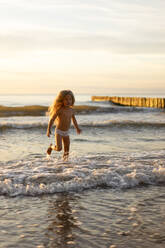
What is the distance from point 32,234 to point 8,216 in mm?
582

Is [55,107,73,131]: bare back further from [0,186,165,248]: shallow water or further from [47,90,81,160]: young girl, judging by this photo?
[0,186,165,248]: shallow water

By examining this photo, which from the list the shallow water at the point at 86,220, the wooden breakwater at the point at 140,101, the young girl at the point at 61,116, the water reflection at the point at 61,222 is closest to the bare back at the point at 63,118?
the young girl at the point at 61,116

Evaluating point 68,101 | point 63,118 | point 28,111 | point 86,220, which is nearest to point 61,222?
point 86,220

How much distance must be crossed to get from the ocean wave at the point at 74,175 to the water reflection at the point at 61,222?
20.5 inches

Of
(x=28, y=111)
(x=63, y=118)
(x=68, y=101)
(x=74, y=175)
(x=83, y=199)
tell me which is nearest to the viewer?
(x=83, y=199)

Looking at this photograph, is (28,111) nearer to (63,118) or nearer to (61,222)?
(63,118)

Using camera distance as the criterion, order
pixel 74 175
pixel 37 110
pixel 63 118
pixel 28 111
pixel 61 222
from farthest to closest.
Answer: pixel 37 110
pixel 28 111
pixel 63 118
pixel 74 175
pixel 61 222

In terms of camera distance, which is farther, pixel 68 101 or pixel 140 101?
pixel 140 101

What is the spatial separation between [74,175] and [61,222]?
6.47 ft

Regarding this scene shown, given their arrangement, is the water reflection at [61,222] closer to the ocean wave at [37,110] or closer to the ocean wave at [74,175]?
the ocean wave at [74,175]

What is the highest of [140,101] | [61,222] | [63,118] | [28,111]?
[140,101]

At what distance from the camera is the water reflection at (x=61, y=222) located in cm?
317

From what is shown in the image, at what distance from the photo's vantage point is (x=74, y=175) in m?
5.59

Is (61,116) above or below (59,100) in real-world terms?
below
